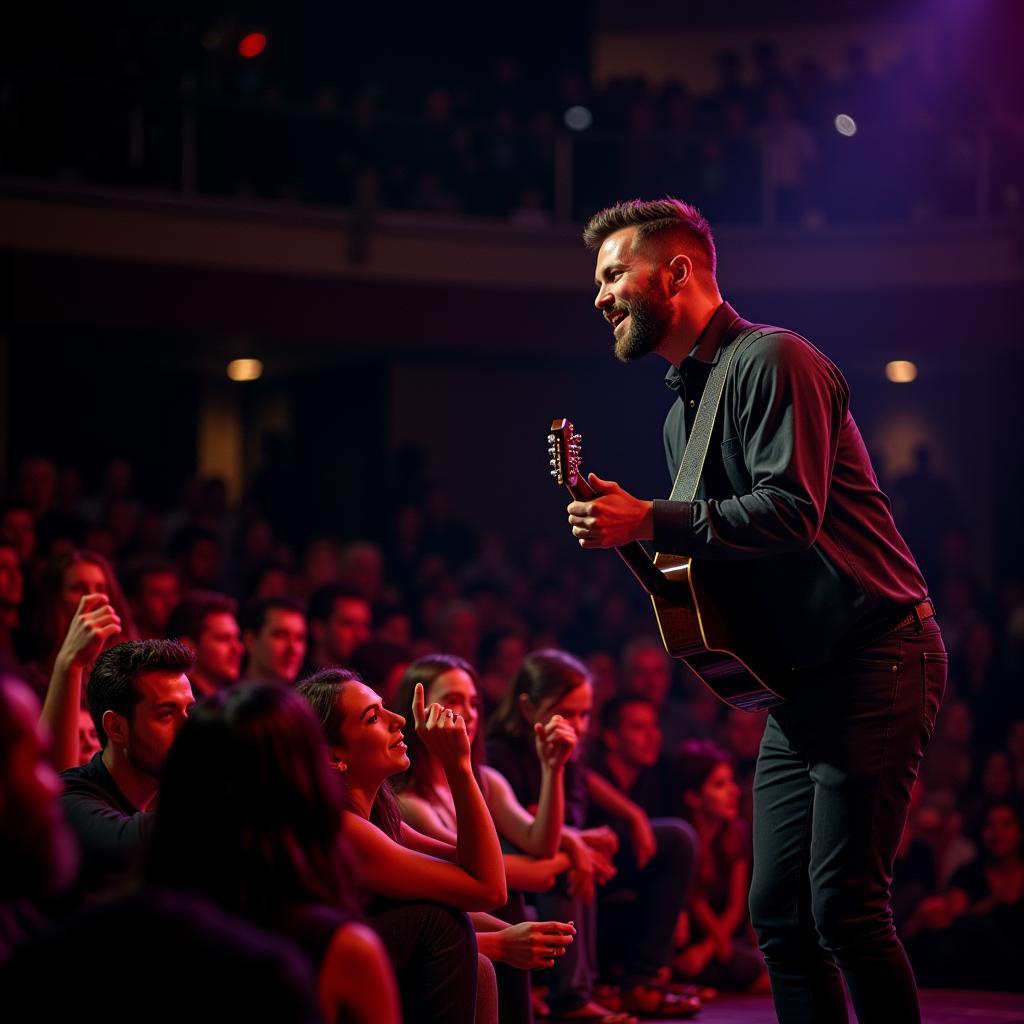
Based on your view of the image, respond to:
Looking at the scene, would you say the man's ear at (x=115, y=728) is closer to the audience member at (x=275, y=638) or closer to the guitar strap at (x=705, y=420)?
the guitar strap at (x=705, y=420)

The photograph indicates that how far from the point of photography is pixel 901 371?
11844mm

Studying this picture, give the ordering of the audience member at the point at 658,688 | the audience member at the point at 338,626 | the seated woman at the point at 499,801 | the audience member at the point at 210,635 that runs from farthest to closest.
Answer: the audience member at the point at 658,688, the audience member at the point at 338,626, the audience member at the point at 210,635, the seated woman at the point at 499,801

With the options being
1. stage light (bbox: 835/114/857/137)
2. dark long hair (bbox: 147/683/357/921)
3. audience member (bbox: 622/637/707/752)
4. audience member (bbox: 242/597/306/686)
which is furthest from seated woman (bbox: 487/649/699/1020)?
stage light (bbox: 835/114/857/137)

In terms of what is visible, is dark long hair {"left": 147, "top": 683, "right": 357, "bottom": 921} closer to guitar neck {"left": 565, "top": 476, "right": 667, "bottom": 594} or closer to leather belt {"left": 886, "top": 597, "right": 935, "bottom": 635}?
guitar neck {"left": 565, "top": 476, "right": 667, "bottom": 594}

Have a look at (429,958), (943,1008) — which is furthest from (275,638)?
(943,1008)

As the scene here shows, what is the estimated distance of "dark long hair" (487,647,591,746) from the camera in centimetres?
460

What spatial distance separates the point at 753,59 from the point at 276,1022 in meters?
11.5

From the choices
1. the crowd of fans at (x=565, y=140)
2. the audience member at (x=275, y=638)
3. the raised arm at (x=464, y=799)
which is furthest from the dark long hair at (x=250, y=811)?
the crowd of fans at (x=565, y=140)

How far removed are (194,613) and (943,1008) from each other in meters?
2.43

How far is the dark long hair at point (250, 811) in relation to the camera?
1735 millimetres

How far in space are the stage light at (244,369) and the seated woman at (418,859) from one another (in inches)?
359

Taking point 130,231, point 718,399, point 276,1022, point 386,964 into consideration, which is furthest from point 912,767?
point 130,231

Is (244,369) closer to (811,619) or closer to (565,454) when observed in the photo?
(565,454)

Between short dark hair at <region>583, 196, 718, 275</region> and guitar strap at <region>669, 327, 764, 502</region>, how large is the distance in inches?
7.6
